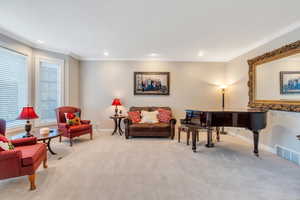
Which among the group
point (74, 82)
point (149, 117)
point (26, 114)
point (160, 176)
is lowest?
point (160, 176)

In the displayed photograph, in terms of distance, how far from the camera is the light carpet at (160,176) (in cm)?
195

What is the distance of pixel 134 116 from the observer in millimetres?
4883

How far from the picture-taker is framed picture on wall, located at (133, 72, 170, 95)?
543cm

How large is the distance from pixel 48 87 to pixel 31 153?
9.64 feet

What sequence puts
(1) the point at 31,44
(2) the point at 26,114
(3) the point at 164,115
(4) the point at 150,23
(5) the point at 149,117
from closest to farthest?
(2) the point at 26,114
(4) the point at 150,23
(1) the point at 31,44
(5) the point at 149,117
(3) the point at 164,115

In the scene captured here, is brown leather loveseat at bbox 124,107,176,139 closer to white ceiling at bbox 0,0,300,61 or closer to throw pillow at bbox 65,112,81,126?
throw pillow at bbox 65,112,81,126

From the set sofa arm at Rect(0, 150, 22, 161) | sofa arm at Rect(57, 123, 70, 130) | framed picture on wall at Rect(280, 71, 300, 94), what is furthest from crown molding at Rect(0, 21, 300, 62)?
sofa arm at Rect(0, 150, 22, 161)

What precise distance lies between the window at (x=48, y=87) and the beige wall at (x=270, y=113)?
5.49 meters

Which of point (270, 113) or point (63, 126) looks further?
point (63, 126)

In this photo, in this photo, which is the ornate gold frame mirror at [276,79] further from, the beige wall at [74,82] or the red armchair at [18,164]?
the beige wall at [74,82]

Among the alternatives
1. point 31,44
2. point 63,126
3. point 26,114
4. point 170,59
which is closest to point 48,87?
point 31,44

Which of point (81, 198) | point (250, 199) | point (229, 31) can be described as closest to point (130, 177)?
point (81, 198)

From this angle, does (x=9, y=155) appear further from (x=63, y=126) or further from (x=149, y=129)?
(x=149, y=129)

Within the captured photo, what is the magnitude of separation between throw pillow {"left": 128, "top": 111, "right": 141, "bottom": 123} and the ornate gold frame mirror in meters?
3.21
